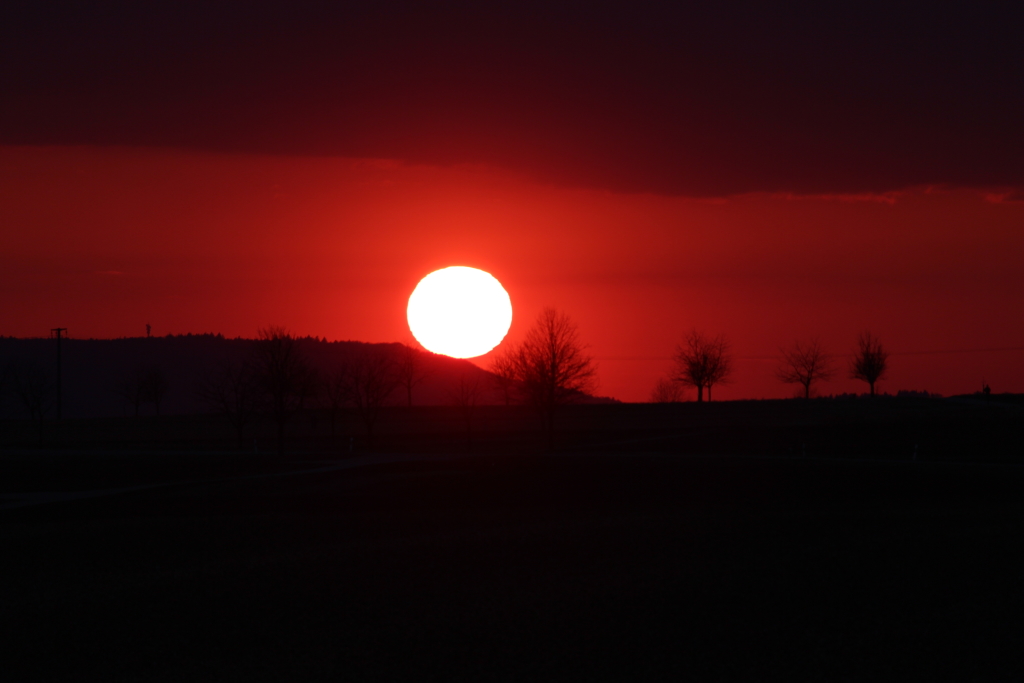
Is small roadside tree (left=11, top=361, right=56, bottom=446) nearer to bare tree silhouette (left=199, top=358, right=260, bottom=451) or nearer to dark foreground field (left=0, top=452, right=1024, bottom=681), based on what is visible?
bare tree silhouette (left=199, top=358, right=260, bottom=451)

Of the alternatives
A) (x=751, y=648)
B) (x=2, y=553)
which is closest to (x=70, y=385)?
(x=2, y=553)

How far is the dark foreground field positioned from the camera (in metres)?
8.47

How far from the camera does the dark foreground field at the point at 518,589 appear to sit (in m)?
8.47

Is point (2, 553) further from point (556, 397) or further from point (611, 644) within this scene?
point (556, 397)

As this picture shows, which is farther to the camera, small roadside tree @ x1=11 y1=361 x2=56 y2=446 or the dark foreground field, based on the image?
small roadside tree @ x1=11 y1=361 x2=56 y2=446

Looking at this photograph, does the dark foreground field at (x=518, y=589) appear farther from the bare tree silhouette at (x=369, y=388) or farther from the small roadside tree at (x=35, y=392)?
the small roadside tree at (x=35, y=392)

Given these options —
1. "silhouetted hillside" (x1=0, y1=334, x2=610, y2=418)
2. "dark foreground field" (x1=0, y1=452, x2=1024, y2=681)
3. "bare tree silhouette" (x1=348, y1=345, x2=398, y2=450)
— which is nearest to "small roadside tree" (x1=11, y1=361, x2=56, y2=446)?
"silhouetted hillside" (x1=0, y1=334, x2=610, y2=418)

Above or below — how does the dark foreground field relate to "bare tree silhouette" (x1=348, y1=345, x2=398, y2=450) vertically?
below

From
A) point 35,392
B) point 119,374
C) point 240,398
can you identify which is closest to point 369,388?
point 240,398

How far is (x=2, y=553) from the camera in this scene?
48.4 feet

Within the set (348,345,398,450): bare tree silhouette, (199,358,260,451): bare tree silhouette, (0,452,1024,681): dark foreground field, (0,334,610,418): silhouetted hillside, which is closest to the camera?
(0,452,1024,681): dark foreground field

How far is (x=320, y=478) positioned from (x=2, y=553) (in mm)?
14370

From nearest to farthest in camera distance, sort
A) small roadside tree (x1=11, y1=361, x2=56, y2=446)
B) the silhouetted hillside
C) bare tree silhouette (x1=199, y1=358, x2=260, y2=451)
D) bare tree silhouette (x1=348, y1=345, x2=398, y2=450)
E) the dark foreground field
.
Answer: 1. the dark foreground field
2. bare tree silhouette (x1=199, y1=358, x2=260, y2=451)
3. bare tree silhouette (x1=348, y1=345, x2=398, y2=450)
4. small roadside tree (x1=11, y1=361, x2=56, y2=446)
5. the silhouetted hillside

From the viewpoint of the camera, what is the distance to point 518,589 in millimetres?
11297
